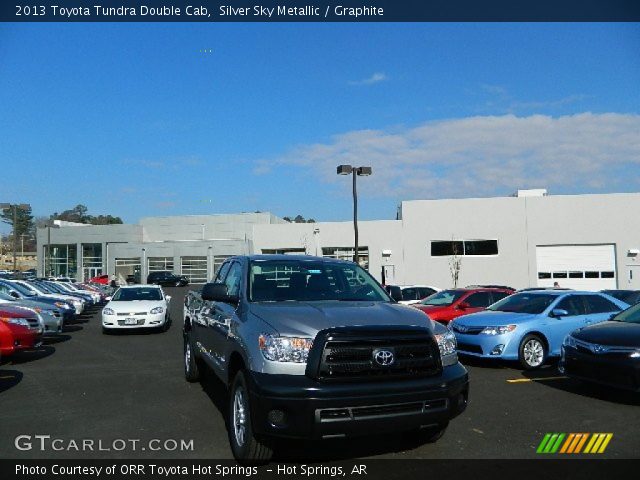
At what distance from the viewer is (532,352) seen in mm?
9797

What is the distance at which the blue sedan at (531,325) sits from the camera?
31.7 ft

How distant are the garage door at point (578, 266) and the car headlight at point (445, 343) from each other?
39658mm

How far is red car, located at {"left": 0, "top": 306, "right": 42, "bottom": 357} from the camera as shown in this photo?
33.7ft

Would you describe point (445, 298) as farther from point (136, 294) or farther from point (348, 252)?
point (348, 252)

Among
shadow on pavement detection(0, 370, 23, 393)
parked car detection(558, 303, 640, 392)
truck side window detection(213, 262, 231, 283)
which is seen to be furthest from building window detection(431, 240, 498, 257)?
truck side window detection(213, 262, 231, 283)

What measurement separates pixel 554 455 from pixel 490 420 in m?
1.18

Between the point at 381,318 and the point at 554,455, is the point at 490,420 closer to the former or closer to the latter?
the point at 554,455

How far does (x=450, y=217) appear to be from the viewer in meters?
44.0

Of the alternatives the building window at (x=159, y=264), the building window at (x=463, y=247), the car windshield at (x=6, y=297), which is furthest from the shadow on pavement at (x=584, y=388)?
Result: the building window at (x=159, y=264)

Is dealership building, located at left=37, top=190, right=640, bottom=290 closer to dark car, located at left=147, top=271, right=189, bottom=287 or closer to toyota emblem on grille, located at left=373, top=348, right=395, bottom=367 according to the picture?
dark car, located at left=147, top=271, right=189, bottom=287

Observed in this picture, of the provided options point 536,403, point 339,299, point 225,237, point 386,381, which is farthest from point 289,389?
point 225,237

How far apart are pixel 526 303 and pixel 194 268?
54186 millimetres

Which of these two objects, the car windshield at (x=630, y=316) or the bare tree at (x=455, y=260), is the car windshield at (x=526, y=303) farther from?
the bare tree at (x=455, y=260)

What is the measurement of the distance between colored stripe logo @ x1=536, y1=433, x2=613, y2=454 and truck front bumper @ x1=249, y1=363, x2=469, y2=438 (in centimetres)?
154
